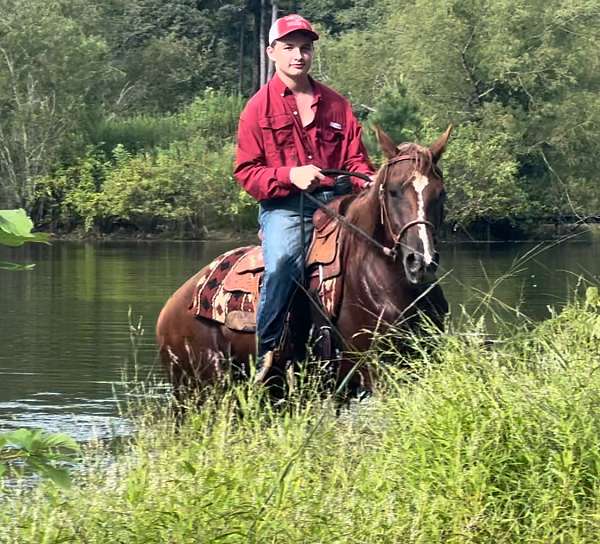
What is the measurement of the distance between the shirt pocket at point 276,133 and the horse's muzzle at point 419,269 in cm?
119

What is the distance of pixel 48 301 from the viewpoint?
25797mm

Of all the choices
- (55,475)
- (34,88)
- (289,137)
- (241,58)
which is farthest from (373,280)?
(241,58)

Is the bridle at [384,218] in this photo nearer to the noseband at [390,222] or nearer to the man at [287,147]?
the noseband at [390,222]

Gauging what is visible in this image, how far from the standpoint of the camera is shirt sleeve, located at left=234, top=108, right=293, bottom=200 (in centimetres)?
895

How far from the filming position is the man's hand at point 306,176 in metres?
8.73

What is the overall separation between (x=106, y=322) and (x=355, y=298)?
12.9m

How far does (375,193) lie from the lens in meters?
8.80

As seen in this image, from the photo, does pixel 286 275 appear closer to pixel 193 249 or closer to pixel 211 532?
pixel 211 532

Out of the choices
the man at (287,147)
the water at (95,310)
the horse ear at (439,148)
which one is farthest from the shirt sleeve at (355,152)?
the water at (95,310)

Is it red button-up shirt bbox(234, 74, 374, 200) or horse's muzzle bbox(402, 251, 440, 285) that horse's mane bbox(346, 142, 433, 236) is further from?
horse's muzzle bbox(402, 251, 440, 285)

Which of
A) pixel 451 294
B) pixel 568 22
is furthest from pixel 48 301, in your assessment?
pixel 568 22

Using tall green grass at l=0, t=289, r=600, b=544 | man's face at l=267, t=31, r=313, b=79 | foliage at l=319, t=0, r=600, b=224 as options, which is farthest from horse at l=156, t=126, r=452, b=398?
foliage at l=319, t=0, r=600, b=224

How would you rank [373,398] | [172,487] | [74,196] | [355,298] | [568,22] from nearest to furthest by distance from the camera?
1. [172,487]
2. [373,398]
3. [355,298]
4. [568,22]
5. [74,196]

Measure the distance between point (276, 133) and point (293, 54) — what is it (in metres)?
0.45
